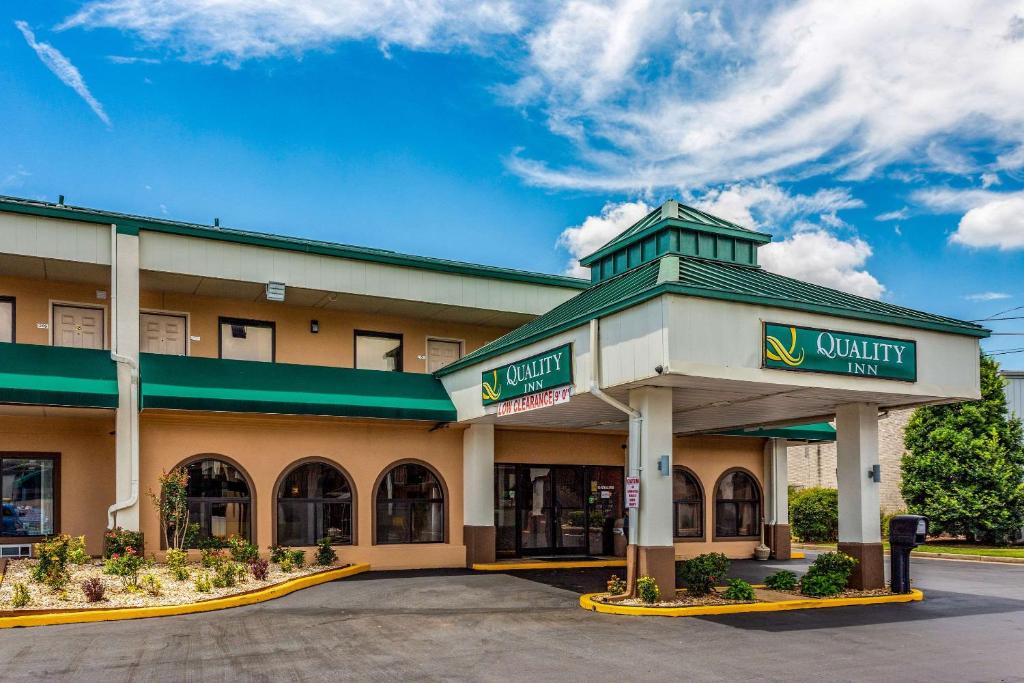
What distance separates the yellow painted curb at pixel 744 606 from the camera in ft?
46.8

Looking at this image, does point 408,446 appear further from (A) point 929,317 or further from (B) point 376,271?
(A) point 929,317

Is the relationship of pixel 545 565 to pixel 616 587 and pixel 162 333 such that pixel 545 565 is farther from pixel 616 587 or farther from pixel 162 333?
pixel 162 333

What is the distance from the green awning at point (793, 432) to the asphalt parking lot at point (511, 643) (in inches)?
323

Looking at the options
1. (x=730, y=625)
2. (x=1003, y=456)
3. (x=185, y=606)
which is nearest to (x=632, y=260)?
(x=730, y=625)

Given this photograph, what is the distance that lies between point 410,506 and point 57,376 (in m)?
8.23

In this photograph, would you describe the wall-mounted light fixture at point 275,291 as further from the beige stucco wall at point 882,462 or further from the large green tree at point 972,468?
the beige stucco wall at point 882,462

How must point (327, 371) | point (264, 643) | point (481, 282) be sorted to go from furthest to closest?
point (481, 282) → point (327, 371) → point (264, 643)

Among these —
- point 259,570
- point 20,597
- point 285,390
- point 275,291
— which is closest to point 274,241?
point 275,291

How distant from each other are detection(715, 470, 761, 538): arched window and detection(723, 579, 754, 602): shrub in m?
10.1

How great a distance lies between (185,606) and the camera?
1413cm

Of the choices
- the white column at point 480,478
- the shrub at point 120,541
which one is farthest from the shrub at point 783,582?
the shrub at point 120,541

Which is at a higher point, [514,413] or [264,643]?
[514,413]

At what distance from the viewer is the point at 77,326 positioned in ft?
65.2

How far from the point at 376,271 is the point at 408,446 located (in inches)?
166
